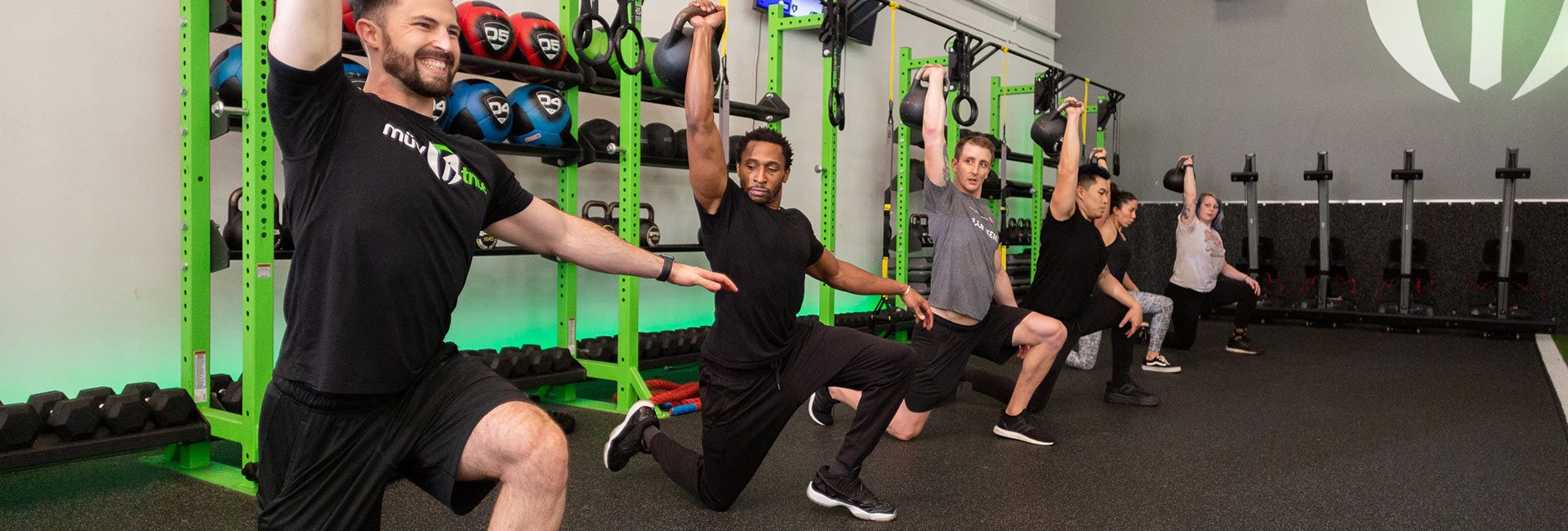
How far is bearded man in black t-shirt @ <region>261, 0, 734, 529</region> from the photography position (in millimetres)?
1384

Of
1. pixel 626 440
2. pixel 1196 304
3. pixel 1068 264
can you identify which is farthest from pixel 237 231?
pixel 1196 304

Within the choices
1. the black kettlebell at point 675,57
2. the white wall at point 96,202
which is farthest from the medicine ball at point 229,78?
the black kettlebell at point 675,57

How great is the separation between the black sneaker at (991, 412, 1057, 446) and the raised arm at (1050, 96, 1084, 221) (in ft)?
2.57

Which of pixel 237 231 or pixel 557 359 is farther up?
pixel 237 231

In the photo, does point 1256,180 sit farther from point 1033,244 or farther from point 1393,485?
point 1393,485

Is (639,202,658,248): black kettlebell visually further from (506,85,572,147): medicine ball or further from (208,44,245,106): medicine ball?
(208,44,245,106): medicine ball

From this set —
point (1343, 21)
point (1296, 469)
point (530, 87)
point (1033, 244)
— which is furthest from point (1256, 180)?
point (530, 87)

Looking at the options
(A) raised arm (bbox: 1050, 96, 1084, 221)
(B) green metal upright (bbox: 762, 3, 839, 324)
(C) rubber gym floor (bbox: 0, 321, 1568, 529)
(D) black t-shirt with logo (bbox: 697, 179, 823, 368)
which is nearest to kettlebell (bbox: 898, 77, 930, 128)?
(B) green metal upright (bbox: 762, 3, 839, 324)

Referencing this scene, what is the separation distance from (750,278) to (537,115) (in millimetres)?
1471

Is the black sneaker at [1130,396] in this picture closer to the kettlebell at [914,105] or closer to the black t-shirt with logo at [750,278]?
the kettlebell at [914,105]

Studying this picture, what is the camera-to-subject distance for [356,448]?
1430mm

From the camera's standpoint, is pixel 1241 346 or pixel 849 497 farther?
pixel 1241 346

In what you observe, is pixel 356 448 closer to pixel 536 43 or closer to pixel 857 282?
pixel 857 282

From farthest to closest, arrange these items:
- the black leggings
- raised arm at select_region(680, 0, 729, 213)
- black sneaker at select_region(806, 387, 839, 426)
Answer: the black leggings, black sneaker at select_region(806, 387, 839, 426), raised arm at select_region(680, 0, 729, 213)
